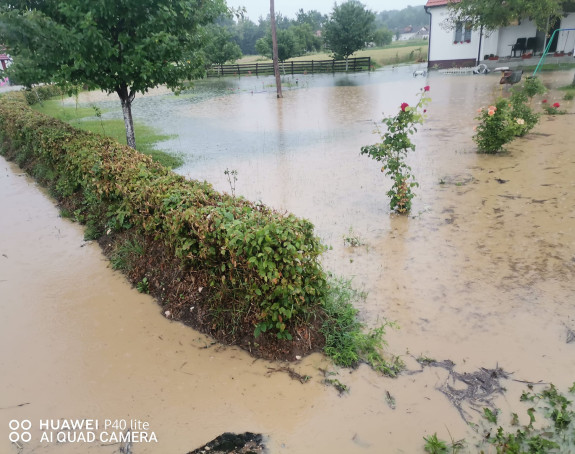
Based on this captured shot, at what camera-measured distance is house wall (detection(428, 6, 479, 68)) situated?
2897 centimetres

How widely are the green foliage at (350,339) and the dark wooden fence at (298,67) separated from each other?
108 feet

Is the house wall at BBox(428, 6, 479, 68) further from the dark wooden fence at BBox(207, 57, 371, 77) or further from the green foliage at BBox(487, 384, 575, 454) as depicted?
the green foliage at BBox(487, 384, 575, 454)

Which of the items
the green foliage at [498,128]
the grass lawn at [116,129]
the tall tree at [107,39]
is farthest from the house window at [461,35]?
the tall tree at [107,39]

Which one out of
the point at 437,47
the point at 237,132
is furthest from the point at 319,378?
the point at 437,47

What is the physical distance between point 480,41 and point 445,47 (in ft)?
Result: 7.48

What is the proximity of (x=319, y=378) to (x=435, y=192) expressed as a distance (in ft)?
15.9

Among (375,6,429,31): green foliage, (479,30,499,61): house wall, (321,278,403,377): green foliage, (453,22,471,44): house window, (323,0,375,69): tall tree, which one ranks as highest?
(375,6,429,31): green foliage

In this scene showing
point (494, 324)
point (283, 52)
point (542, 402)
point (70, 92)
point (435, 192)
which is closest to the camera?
point (542, 402)

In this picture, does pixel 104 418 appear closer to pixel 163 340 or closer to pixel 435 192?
pixel 163 340

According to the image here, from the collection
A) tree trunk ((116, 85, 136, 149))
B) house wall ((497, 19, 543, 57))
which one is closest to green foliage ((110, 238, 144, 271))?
tree trunk ((116, 85, 136, 149))

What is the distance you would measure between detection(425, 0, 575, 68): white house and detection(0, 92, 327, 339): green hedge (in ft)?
92.5

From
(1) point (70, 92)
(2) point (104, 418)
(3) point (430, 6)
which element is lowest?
(2) point (104, 418)

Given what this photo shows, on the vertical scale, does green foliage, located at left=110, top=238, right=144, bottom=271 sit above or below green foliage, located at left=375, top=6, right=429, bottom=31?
below

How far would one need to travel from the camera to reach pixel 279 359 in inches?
141
